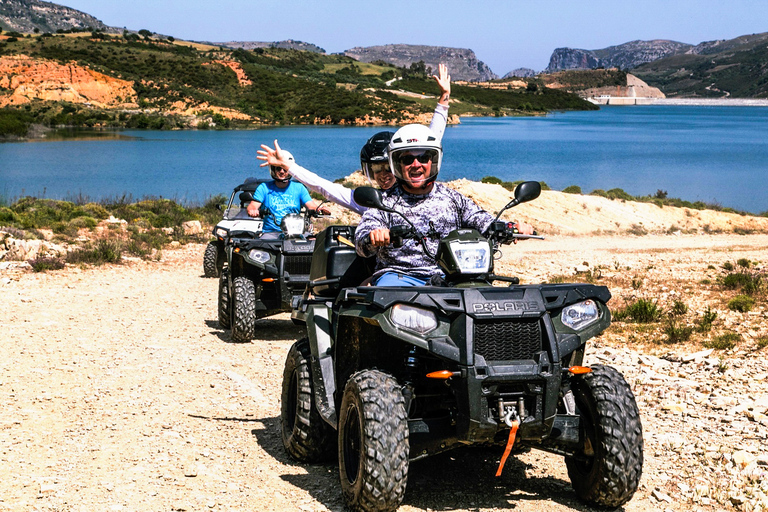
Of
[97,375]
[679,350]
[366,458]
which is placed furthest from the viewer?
[679,350]

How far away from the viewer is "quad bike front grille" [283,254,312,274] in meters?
10.0

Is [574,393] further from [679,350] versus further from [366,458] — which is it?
[679,350]

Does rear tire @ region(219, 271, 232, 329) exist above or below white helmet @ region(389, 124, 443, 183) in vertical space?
below

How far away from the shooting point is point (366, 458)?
14.2 ft

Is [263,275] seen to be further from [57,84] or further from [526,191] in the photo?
[57,84]

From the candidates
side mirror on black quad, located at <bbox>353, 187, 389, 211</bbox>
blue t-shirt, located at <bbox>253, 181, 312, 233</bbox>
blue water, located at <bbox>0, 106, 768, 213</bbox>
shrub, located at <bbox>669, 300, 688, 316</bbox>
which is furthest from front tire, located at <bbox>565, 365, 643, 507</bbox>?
blue water, located at <bbox>0, 106, 768, 213</bbox>

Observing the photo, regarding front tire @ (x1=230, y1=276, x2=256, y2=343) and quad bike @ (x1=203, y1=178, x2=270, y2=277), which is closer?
front tire @ (x1=230, y1=276, x2=256, y2=343)

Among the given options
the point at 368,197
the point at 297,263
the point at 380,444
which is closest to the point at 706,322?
the point at 297,263

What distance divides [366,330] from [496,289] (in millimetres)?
851

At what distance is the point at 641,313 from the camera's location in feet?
36.6

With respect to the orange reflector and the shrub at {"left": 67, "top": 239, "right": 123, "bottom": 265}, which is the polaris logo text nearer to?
the orange reflector

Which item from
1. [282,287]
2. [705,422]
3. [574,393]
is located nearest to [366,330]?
[574,393]

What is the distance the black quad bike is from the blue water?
21026 mm

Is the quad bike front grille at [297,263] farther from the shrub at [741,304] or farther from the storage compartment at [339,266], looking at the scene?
the shrub at [741,304]
